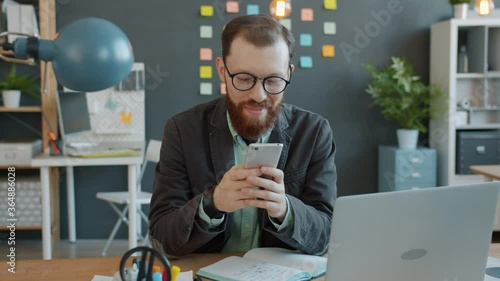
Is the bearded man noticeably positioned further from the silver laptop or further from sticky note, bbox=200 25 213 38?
sticky note, bbox=200 25 213 38

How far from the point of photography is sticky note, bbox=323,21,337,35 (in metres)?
4.70

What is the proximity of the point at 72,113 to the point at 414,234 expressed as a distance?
3461 millimetres

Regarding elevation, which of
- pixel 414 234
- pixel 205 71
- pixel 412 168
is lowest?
pixel 412 168

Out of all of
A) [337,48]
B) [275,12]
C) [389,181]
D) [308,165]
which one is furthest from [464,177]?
[308,165]

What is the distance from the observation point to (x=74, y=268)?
4.70 ft

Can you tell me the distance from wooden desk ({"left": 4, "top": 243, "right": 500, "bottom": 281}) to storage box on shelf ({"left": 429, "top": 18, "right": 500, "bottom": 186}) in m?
3.37

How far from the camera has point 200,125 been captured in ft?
5.95

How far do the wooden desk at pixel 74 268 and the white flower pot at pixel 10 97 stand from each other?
2987 mm

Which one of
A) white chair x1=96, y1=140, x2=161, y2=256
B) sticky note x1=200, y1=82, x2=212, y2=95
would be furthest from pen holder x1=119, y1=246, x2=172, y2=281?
sticky note x1=200, y1=82, x2=212, y2=95

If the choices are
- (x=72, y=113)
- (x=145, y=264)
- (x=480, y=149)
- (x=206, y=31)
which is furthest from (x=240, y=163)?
(x=480, y=149)

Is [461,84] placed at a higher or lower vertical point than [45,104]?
higher

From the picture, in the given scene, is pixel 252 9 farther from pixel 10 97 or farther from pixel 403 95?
pixel 10 97

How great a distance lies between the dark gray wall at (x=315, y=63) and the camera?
4543 mm

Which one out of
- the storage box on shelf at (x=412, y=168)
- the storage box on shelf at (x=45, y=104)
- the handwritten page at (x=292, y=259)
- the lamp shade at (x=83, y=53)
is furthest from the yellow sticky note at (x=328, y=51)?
the lamp shade at (x=83, y=53)
